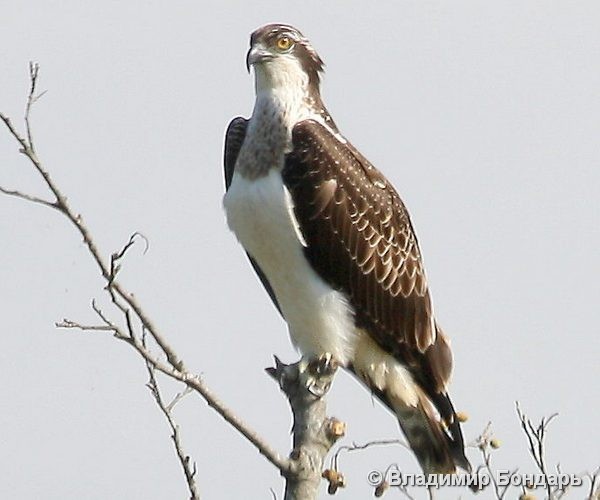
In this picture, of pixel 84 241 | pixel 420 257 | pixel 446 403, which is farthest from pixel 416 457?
pixel 84 241

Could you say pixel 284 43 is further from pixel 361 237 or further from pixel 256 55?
pixel 361 237

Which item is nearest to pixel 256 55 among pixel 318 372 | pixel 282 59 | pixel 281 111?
pixel 282 59

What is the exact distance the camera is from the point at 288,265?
8547mm

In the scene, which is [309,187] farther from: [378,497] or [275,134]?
[378,497]

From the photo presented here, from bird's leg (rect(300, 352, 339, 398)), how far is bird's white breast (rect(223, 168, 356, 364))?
0.08 metres

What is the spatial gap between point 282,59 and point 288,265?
Answer: 1396 millimetres

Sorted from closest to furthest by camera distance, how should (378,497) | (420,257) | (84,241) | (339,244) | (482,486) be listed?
(84,241), (378,497), (482,486), (339,244), (420,257)

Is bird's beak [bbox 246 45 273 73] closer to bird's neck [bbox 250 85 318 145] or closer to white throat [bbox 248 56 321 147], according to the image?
white throat [bbox 248 56 321 147]

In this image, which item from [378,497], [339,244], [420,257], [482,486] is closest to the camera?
[378,497]

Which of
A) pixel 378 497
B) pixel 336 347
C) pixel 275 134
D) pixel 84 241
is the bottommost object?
pixel 378 497

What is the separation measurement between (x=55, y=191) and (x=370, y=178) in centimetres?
322

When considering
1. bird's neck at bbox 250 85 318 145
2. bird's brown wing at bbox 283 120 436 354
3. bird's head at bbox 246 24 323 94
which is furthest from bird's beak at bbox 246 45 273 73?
bird's brown wing at bbox 283 120 436 354

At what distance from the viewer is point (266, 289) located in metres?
9.23

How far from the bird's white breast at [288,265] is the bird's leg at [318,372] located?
0.08m
